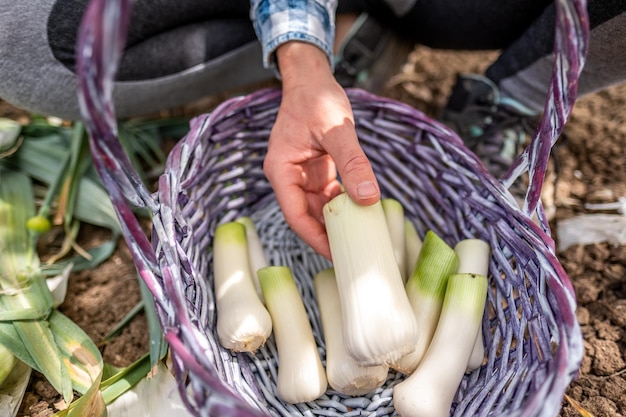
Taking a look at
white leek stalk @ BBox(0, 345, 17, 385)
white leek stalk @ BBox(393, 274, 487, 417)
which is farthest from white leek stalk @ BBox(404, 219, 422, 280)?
white leek stalk @ BBox(0, 345, 17, 385)

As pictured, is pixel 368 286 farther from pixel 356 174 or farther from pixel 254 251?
pixel 254 251

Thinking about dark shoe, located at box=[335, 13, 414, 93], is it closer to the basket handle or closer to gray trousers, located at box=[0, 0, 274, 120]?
gray trousers, located at box=[0, 0, 274, 120]

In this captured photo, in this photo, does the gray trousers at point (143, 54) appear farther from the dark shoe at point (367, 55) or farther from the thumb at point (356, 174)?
the thumb at point (356, 174)

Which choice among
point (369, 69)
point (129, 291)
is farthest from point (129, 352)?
point (369, 69)

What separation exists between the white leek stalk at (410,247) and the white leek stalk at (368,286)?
160 mm

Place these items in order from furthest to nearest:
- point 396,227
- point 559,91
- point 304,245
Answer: point 304,245 < point 396,227 < point 559,91

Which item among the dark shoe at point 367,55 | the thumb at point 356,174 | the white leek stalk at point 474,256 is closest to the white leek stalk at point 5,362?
the thumb at point 356,174

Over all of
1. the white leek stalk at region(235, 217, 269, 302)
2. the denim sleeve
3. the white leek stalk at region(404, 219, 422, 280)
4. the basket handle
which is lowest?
the white leek stalk at region(404, 219, 422, 280)

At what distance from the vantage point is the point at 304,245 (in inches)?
40.1

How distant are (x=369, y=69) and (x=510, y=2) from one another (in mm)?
338

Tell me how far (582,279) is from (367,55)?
66cm

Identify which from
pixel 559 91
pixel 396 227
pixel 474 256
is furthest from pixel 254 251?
pixel 559 91

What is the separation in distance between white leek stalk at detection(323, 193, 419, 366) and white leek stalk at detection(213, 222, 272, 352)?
0.13m

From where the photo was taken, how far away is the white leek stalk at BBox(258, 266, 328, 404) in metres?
0.76
